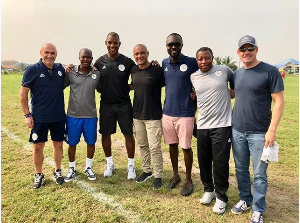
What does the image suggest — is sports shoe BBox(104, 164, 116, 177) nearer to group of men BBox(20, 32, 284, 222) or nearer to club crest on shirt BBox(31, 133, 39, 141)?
group of men BBox(20, 32, 284, 222)

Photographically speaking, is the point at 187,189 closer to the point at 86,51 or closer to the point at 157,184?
the point at 157,184

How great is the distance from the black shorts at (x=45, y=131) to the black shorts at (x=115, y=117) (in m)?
0.77

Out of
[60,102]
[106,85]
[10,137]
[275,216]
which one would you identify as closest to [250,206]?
[275,216]

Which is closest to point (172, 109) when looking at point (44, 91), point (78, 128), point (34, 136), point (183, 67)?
point (183, 67)

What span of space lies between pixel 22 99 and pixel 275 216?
14.7ft

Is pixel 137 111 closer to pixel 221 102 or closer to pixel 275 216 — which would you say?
pixel 221 102

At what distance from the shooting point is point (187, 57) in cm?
441

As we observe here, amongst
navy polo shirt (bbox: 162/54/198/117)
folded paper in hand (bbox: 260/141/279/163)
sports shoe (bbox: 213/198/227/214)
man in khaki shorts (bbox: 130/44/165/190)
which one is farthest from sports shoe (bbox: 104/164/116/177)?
folded paper in hand (bbox: 260/141/279/163)

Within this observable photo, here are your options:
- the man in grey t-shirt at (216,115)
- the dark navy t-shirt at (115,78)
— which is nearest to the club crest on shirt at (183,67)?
the man in grey t-shirt at (216,115)

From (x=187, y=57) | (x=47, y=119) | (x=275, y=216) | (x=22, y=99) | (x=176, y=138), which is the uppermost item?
(x=187, y=57)

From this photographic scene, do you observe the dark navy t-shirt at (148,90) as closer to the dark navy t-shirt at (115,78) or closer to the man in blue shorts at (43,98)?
the dark navy t-shirt at (115,78)

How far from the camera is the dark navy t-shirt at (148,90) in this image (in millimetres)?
4555

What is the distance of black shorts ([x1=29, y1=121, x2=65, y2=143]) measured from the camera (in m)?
4.63

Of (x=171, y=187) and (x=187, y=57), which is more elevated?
(x=187, y=57)
